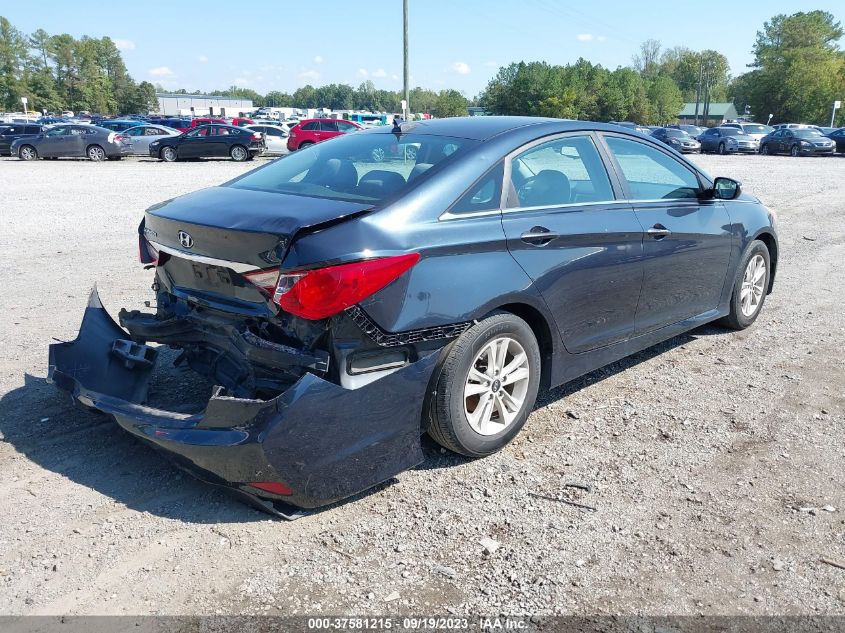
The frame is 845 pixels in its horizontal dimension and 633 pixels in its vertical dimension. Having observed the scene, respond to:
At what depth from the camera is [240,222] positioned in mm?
3320

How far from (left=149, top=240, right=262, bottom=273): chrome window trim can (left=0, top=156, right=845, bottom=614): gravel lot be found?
1.04m

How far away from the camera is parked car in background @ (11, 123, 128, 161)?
2881 centimetres

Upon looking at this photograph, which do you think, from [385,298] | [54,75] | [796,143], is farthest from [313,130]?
[54,75]

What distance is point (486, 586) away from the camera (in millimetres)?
2811

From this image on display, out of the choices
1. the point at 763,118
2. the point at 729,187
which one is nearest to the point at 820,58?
the point at 763,118

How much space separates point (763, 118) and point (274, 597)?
106m

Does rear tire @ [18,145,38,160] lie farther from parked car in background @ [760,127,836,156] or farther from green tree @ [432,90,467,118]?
green tree @ [432,90,467,118]

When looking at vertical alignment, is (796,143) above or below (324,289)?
below

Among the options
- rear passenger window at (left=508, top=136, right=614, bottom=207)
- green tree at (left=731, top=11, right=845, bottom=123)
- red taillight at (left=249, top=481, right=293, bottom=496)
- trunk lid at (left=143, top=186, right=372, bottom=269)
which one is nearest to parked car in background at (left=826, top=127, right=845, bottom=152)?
rear passenger window at (left=508, top=136, right=614, bottom=207)

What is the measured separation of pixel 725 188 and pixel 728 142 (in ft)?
134

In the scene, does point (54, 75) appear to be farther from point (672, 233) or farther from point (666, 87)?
point (672, 233)

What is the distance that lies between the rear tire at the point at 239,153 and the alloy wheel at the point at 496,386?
27.2m

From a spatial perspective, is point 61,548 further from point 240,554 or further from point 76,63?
point 76,63

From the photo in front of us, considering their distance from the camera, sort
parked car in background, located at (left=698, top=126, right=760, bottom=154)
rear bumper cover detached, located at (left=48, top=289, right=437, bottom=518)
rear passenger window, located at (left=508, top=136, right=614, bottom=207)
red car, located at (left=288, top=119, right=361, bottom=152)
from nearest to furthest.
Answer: rear bumper cover detached, located at (left=48, top=289, right=437, bottom=518), rear passenger window, located at (left=508, top=136, right=614, bottom=207), red car, located at (left=288, top=119, right=361, bottom=152), parked car in background, located at (left=698, top=126, right=760, bottom=154)
